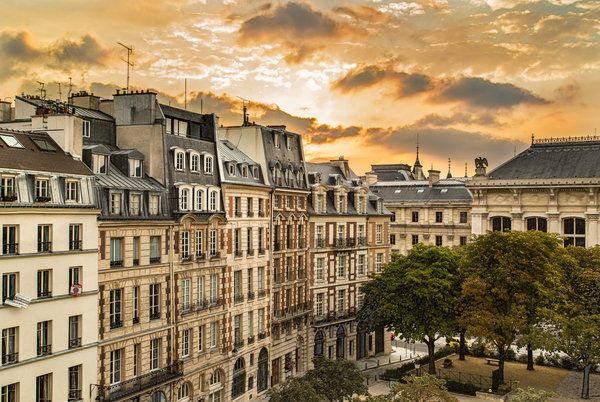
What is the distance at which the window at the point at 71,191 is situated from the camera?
A: 36469mm

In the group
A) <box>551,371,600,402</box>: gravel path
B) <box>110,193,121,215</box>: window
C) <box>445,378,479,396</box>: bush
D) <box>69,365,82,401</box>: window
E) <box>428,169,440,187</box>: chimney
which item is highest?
<box>428,169,440,187</box>: chimney

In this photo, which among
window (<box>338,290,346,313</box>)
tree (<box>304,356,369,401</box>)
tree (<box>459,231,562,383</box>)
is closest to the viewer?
tree (<box>304,356,369,401</box>)

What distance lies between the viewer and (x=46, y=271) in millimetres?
35156

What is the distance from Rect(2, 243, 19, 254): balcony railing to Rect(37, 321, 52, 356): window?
429 centimetres

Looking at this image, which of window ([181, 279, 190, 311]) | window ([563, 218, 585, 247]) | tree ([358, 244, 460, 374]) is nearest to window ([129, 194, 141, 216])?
window ([181, 279, 190, 311])

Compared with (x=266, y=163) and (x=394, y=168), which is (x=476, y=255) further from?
(x=394, y=168)

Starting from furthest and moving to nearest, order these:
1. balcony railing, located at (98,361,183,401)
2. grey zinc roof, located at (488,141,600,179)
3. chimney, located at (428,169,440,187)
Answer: chimney, located at (428,169,440,187) < grey zinc roof, located at (488,141,600,179) < balcony railing, located at (98,361,183,401)

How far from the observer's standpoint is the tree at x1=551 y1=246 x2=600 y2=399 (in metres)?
51.0

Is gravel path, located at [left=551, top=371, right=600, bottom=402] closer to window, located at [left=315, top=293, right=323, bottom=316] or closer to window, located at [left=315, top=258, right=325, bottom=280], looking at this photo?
window, located at [left=315, top=293, right=323, bottom=316]

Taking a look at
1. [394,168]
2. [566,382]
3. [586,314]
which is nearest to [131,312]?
[586,314]

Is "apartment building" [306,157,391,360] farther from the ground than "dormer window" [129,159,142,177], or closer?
closer

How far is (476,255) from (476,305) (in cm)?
468

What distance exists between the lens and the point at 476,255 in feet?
192

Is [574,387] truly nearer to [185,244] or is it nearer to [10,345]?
[185,244]
